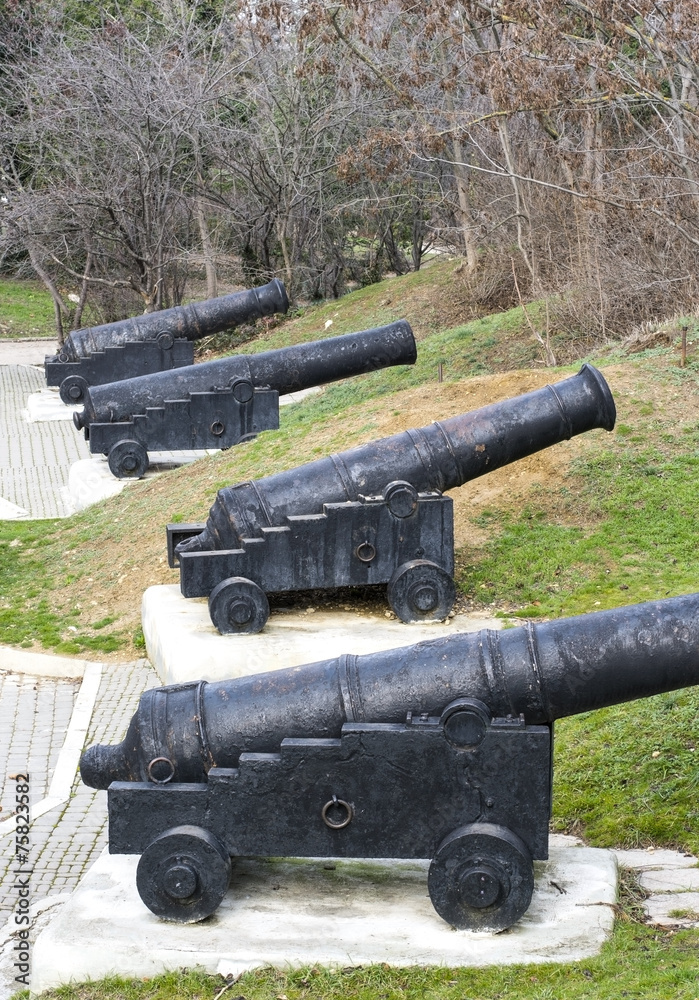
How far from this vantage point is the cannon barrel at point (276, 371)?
46.5 feet

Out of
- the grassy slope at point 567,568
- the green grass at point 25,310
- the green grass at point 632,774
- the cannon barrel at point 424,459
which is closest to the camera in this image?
the grassy slope at point 567,568

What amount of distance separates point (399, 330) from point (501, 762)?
9543 mm

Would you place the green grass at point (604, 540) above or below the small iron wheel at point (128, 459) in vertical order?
above

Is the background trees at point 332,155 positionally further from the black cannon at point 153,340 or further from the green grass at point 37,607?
the green grass at point 37,607

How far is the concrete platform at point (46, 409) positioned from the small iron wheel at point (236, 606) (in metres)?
11.7

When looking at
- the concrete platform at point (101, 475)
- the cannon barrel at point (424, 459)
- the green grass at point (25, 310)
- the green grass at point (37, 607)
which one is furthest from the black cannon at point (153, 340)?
the green grass at point (25, 310)

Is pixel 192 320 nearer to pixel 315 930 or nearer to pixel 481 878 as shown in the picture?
pixel 315 930

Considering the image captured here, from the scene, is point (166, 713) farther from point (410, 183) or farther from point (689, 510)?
point (410, 183)

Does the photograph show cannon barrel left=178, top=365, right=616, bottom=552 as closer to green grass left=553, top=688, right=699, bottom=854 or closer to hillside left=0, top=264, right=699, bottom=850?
hillside left=0, top=264, right=699, bottom=850

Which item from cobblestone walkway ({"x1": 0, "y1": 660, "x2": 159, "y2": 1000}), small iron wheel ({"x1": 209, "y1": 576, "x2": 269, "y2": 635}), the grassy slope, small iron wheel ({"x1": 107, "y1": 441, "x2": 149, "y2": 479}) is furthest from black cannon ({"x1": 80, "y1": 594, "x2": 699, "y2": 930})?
small iron wheel ({"x1": 107, "y1": 441, "x2": 149, "y2": 479})

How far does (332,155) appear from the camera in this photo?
1016 inches

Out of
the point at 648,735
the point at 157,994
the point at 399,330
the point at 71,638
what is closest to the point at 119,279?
the point at 399,330

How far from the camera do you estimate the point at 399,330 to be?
14164mm

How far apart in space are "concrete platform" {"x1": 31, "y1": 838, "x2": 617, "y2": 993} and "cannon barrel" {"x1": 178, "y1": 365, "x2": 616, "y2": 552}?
12.1ft
